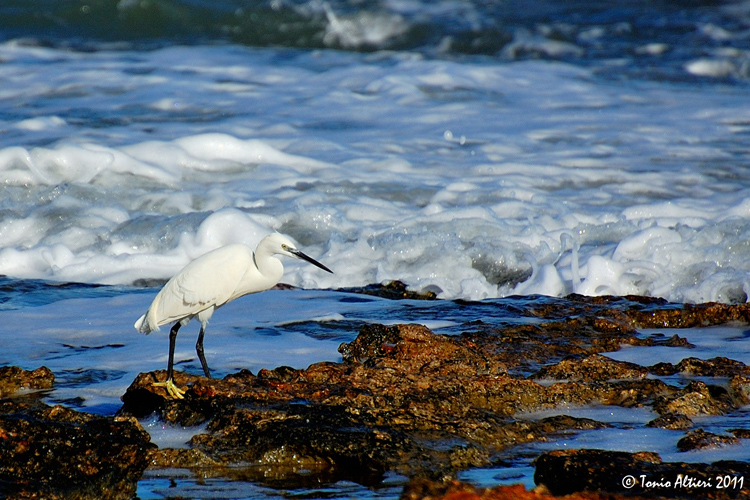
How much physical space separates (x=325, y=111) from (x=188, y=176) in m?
3.21

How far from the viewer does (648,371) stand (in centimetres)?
369

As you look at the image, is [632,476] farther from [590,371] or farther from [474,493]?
[590,371]

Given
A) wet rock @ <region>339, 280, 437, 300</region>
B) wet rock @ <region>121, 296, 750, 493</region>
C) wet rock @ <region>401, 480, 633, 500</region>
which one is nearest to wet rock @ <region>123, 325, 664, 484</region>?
wet rock @ <region>121, 296, 750, 493</region>

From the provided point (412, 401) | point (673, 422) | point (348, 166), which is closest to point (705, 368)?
point (673, 422)

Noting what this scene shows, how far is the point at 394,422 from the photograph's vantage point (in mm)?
2840

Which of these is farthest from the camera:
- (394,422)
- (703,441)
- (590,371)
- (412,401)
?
Answer: (590,371)

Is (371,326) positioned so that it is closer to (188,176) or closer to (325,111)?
(188,176)

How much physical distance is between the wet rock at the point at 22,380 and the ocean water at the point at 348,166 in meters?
0.12

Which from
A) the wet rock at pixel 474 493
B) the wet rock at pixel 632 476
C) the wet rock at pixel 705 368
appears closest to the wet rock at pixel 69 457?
the wet rock at pixel 474 493

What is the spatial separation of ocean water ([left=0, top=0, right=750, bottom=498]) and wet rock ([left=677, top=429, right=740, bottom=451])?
521 millimetres

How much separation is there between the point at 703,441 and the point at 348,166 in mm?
6532

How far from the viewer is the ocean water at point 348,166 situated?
512 centimetres

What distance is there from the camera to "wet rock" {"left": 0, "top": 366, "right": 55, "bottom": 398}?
3438 millimetres

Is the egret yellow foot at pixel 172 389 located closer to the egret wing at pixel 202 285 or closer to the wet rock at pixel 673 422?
the egret wing at pixel 202 285
